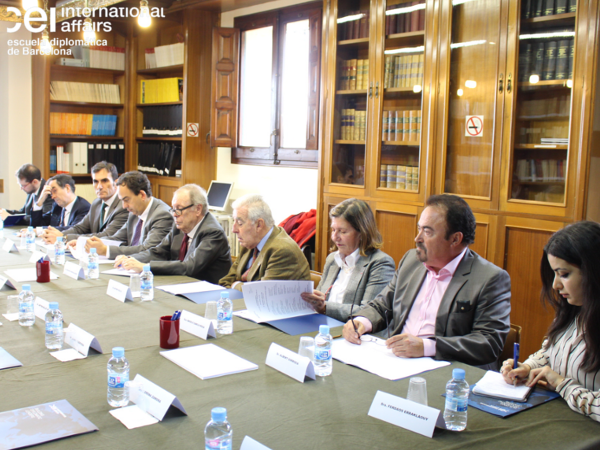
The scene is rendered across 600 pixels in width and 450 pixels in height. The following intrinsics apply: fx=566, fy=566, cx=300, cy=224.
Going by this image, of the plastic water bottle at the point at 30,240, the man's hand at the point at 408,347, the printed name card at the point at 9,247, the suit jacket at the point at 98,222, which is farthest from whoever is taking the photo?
the suit jacket at the point at 98,222

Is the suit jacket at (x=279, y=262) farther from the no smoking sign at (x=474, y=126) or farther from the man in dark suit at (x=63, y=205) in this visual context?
the man in dark suit at (x=63, y=205)

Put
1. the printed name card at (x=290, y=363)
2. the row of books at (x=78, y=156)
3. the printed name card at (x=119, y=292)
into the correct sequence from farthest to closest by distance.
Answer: the row of books at (x=78, y=156)
the printed name card at (x=119, y=292)
the printed name card at (x=290, y=363)

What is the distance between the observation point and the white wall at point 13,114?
6.97m

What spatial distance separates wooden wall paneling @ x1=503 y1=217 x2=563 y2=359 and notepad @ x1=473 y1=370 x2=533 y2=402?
189cm

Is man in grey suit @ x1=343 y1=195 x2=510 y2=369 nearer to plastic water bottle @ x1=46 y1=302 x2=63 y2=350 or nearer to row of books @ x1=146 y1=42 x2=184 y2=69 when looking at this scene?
plastic water bottle @ x1=46 y1=302 x2=63 y2=350

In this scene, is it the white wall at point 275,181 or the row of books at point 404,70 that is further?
the white wall at point 275,181

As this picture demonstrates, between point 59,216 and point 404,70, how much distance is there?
145 inches

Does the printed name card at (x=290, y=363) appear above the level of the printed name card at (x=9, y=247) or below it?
above

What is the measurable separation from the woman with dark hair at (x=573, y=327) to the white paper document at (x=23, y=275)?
8.38ft

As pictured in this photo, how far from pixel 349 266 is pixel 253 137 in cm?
361

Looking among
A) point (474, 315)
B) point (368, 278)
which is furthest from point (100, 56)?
point (474, 315)

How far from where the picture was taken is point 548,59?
3410mm

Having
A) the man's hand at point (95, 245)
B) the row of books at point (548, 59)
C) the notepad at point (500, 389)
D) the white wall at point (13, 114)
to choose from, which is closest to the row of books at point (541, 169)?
the row of books at point (548, 59)

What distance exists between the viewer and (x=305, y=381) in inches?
67.3
